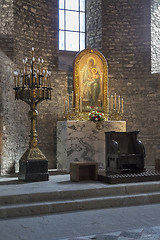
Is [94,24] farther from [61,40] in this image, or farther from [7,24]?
[7,24]

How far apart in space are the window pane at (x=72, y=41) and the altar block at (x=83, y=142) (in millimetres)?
4312

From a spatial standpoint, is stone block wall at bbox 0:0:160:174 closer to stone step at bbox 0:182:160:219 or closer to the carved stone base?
the carved stone base

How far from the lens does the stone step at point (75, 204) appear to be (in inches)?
216

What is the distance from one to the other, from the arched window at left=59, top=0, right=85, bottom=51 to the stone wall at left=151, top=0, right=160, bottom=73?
8.95 feet

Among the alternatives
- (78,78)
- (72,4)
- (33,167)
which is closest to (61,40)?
(72,4)

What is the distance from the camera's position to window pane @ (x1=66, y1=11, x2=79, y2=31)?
13383mm

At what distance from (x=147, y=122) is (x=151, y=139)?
64cm

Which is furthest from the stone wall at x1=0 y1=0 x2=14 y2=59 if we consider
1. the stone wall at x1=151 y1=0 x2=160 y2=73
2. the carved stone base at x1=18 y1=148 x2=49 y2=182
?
the stone wall at x1=151 y1=0 x2=160 y2=73

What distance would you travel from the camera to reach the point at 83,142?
32.3ft

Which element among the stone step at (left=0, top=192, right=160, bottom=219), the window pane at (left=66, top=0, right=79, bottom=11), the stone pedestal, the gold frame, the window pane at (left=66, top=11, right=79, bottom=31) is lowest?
the stone step at (left=0, top=192, right=160, bottom=219)

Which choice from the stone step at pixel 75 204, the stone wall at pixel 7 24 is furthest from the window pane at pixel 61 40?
the stone step at pixel 75 204

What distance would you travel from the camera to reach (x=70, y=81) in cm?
1226

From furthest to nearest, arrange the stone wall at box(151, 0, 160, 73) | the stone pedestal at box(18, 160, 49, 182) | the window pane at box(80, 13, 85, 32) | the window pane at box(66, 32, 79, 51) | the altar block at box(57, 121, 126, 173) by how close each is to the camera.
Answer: the window pane at box(80, 13, 85, 32) < the window pane at box(66, 32, 79, 51) < the stone wall at box(151, 0, 160, 73) < the altar block at box(57, 121, 126, 173) < the stone pedestal at box(18, 160, 49, 182)

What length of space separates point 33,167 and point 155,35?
26.4ft
